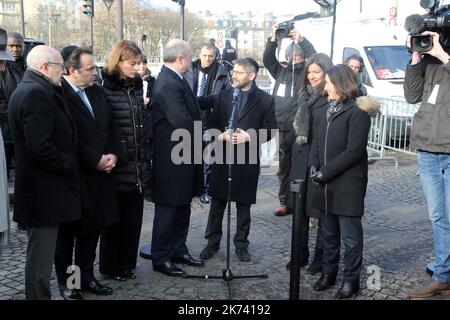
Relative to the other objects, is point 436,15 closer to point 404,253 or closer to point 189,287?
point 404,253

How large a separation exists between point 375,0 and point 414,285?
20051 millimetres

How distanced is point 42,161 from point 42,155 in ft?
0.17

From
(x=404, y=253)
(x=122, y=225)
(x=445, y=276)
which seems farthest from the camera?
(x=404, y=253)

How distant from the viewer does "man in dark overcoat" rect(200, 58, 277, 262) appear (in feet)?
16.5

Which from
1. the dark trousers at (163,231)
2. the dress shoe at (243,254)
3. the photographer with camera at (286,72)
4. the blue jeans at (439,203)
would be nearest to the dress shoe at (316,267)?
the dress shoe at (243,254)

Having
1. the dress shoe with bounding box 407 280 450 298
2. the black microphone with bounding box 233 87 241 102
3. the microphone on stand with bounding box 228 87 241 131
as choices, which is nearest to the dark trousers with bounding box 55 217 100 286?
the microphone on stand with bounding box 228 87 241 131

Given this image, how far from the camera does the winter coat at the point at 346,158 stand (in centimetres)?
406

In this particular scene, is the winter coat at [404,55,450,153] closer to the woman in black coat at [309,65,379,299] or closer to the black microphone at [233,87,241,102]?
the woman in black coat at [309,65,379,299]

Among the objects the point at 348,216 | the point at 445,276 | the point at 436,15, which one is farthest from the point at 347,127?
the point at 445,276

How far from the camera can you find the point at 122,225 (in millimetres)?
4578

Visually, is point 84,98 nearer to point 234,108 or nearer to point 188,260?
point 234,108

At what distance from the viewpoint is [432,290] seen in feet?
14.0

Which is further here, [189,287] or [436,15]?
[189,287]

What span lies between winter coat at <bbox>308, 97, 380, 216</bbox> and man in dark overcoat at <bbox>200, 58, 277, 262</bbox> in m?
0.93
